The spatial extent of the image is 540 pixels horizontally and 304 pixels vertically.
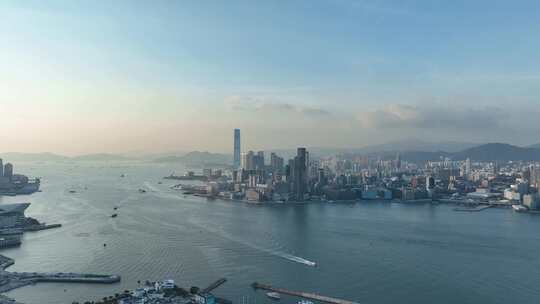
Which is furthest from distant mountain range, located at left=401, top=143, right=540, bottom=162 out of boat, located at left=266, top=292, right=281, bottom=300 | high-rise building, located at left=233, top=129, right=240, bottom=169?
boat, located at left=266, top=292, right=281, bottom=300

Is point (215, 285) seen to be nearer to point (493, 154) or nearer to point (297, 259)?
point (297, 259)

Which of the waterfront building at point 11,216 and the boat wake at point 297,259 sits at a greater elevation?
the waterfront building at point 11,216

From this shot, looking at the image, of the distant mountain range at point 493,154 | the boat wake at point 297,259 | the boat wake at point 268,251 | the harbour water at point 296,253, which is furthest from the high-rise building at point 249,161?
the distant mountain range at point 493,154

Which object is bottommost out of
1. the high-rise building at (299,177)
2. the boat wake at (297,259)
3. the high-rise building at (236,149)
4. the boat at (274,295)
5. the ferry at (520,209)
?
the boat at (274,295)

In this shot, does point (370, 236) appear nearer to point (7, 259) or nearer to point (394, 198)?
point (7, 259)

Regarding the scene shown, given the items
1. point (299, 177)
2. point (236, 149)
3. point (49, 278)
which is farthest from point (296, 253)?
point (236, 149)

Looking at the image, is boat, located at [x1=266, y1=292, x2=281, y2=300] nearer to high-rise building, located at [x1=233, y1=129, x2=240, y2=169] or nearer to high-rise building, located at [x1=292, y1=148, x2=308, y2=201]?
high-rise building, located at [x1=292, y1=148, x2=308, y2=201]

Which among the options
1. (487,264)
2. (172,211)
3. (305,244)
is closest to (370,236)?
(305,244)

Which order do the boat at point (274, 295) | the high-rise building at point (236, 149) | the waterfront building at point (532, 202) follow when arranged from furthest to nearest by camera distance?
the high-rise building at point (236, 149)
the waterfront building at point (532, 202)
the boat at point (274, 295)

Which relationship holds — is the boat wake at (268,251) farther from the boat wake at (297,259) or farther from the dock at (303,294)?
the dock at (303,294)
